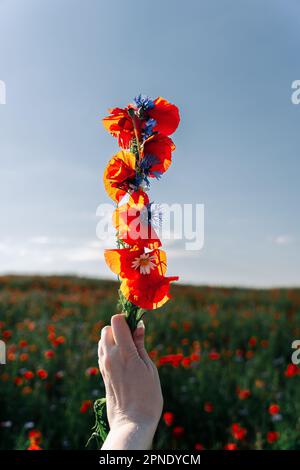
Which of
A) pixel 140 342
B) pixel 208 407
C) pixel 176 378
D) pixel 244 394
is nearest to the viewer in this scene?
pixel 140 342

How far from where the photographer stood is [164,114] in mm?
2398

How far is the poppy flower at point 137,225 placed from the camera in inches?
84.5

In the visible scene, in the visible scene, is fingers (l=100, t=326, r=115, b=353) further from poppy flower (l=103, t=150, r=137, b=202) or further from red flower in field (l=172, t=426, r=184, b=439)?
red flower in field (l=172, t=426, r=184, b=439)

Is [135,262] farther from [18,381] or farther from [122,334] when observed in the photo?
[18,381]

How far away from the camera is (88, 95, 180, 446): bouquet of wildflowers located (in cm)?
216

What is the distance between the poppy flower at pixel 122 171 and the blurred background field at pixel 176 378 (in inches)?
108

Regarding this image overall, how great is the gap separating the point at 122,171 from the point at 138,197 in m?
0.17

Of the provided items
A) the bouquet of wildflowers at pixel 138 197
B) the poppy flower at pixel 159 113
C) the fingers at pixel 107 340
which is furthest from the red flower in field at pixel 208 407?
the poppy flower at pixel 159 113

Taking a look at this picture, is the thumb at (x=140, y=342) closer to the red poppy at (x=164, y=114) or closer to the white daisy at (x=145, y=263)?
the white daisy at (x=145, y=263)

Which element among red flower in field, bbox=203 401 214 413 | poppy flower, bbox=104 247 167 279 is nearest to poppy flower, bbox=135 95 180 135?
poppy flower, bbox=104 247 167 279

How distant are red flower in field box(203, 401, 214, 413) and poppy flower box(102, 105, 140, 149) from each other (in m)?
3.43

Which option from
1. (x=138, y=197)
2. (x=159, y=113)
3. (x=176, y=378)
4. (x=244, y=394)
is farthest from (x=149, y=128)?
(x=176, y=378)
